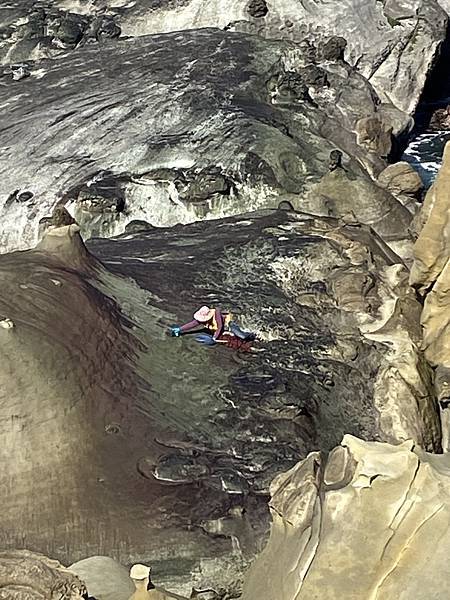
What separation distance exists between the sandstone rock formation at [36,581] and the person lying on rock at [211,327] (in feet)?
22.9

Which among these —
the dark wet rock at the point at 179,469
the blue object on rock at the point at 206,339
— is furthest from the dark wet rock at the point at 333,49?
the dark wet rock at the point at 179,469

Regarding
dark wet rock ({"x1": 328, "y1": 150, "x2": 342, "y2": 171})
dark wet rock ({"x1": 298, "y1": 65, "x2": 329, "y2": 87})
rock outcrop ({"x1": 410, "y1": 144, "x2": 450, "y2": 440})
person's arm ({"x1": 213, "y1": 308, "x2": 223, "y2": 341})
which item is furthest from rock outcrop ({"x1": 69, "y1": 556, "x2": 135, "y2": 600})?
dark wet rock ({"x1": 298, "y1": 65, "x2": 329, "y2": 87})

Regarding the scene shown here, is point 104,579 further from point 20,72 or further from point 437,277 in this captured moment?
point 20,72

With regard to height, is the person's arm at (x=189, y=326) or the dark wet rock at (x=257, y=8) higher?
the person's arm at (x=189, y=326)

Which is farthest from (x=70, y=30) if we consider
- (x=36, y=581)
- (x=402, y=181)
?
(x=36, y=581)

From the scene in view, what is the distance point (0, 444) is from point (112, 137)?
38.6ft

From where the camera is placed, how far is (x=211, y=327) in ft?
42.7

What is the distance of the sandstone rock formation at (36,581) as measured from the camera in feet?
18.8

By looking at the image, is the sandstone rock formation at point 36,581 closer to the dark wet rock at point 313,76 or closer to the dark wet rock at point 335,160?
the dark wet rock at point 335,160

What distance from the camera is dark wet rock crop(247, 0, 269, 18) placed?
2639cm

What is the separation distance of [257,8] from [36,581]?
73.9 ft

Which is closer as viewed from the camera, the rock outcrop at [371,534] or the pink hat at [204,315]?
the rock outcrop at [371,534]

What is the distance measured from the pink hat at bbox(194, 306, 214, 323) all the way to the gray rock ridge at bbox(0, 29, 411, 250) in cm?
622

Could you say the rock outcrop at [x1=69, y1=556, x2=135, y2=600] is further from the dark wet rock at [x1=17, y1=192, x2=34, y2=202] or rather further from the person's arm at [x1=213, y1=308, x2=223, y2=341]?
the dark wet rock at [x1=17, y1=192, x2=34, y2=202]
